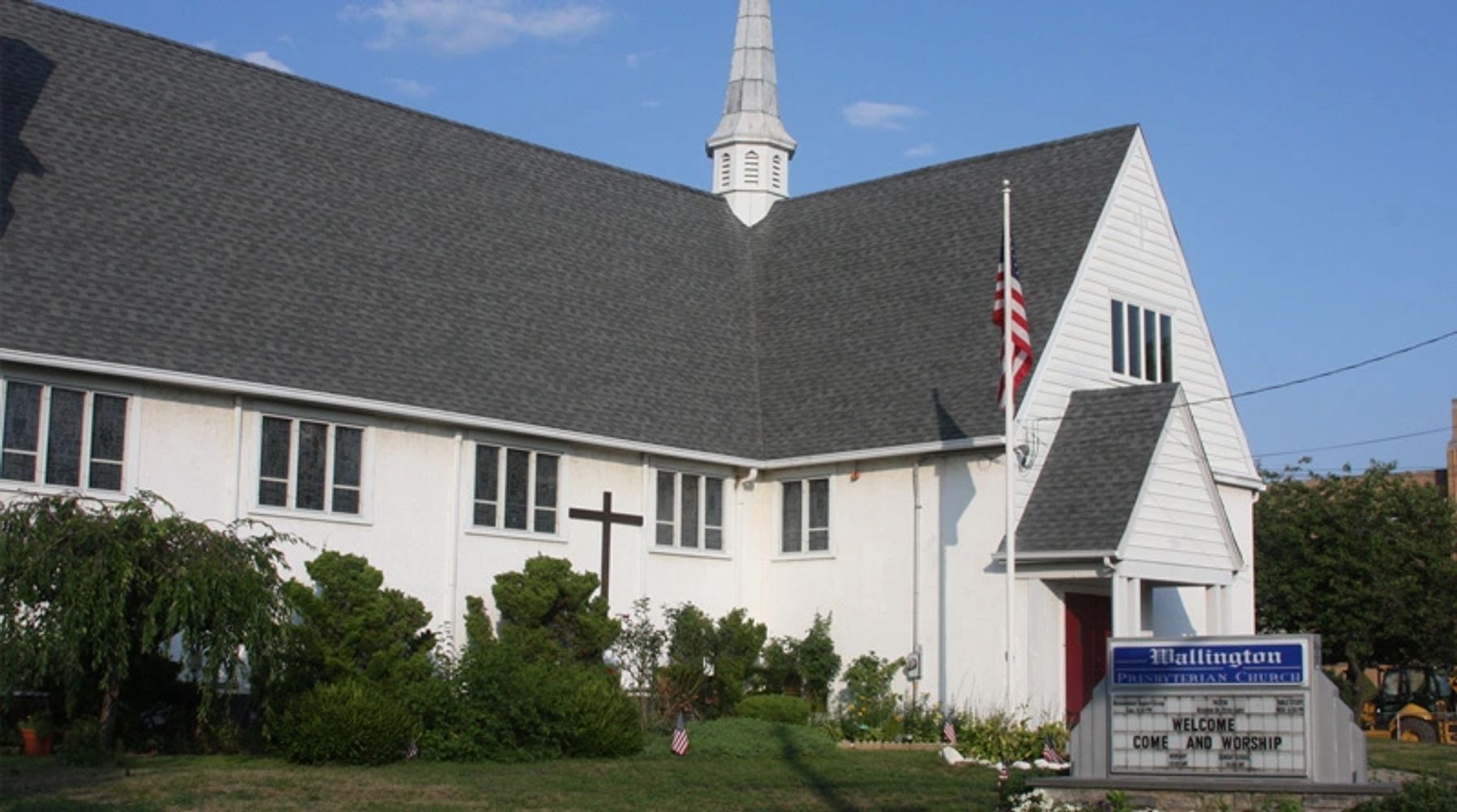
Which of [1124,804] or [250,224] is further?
[250,224]

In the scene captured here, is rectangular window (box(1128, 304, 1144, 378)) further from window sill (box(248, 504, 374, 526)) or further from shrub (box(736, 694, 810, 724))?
window sill (box(248, 504, 374, 526))

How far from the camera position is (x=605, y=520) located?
29.9m

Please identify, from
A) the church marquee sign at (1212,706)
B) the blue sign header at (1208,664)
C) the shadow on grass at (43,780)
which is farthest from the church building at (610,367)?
the church marquee sign at (1212,706)

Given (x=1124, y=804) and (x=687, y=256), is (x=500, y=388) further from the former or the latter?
(x=1124, y=804)

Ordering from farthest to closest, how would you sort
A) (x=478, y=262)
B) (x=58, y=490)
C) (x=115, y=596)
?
(x=478, y=262)
(x=58, y=490)
(x=115, y=596)

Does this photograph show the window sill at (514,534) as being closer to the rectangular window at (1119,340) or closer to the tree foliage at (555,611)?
the tree foliage at (555,611)

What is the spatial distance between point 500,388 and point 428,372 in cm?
133

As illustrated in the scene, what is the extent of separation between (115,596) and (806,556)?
1465cm

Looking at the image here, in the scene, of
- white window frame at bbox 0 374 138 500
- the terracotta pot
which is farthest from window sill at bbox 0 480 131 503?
the terracotta pot

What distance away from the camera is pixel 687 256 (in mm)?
35031

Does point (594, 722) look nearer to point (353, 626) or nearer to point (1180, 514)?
point (353, 626)

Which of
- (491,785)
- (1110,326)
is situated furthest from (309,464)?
(1110,326)

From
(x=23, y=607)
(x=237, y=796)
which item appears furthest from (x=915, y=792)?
(x=23, y=607)

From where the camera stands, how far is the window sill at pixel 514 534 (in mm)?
28047
